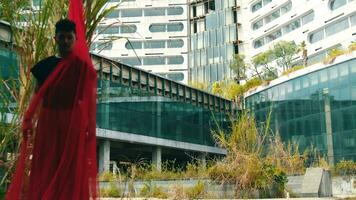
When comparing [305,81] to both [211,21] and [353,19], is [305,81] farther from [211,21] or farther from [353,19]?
[211,21]

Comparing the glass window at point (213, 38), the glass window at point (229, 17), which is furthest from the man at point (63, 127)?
the glass window at point (213, 38)

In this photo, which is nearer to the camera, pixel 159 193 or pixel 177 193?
pixel 177 193

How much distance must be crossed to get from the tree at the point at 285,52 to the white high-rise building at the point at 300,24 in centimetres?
160

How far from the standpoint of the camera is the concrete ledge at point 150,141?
104 feet

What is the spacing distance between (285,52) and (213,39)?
17.4 meters

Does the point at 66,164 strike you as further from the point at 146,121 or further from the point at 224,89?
the point at 224,89

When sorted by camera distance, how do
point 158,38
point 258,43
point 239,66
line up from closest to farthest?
point 239,66
point 258,43
point 158,38

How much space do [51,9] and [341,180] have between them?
20.6 meters

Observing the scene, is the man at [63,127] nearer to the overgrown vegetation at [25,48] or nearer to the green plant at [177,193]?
the overgrown vegetation at [25,48]

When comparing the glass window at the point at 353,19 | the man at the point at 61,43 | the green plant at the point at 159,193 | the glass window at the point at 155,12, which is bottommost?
the green plant at the point at 159,193

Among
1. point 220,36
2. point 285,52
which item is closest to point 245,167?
point 285,52

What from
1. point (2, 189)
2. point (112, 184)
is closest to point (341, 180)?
point (112, 184)

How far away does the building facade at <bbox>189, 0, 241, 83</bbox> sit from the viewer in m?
64.0

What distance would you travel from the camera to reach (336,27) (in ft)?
152
